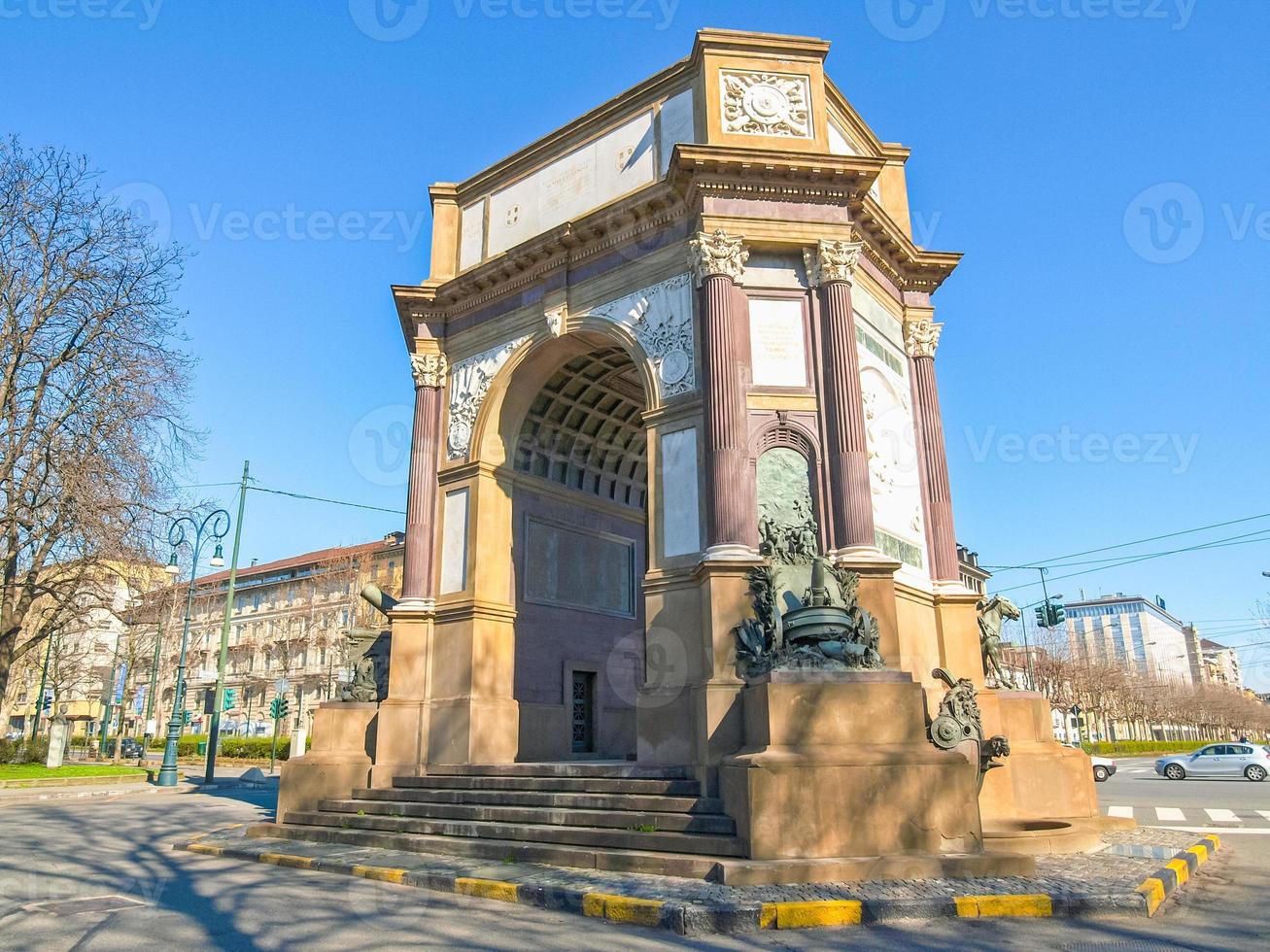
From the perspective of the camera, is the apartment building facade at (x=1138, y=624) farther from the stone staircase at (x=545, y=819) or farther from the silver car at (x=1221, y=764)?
the stone staircase at (x=545, y=819)

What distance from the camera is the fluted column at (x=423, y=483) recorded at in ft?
59.6

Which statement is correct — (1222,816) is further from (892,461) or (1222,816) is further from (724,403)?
(724,403)

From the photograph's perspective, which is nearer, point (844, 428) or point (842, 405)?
point (844, 428)

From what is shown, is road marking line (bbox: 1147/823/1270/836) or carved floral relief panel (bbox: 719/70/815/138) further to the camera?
carved floral relief panel (bbox: 719/70/815/138)

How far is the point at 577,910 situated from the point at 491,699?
26.8 feet

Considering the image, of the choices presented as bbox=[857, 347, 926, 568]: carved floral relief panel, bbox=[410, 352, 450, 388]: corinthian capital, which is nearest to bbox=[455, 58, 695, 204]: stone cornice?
bbox=[410, 352, 450, 388]: corinthian capital

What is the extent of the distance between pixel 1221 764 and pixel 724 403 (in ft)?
112

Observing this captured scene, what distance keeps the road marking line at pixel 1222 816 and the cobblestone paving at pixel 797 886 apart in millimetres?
6225

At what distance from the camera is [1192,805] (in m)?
20.8

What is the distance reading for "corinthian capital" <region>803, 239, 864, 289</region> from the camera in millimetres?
15219

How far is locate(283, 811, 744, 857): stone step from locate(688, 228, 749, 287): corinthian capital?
8894 mm

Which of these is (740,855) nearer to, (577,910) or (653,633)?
(577,910)

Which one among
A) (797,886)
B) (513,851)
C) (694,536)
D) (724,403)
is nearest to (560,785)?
(513,851)

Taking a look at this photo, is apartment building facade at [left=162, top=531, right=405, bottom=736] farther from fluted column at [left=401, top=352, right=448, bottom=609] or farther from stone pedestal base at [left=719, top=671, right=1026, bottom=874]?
stone pedestal base at [left=719, top=671, right=1026, bottom=874]
